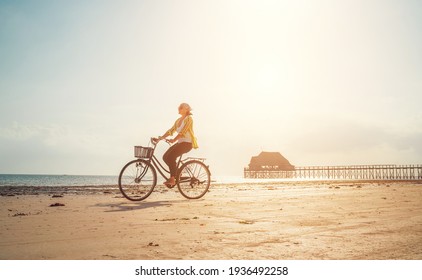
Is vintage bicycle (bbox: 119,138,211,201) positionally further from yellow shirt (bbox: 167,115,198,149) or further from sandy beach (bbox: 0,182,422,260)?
sandy beach (bbox: 0,182,422,260)

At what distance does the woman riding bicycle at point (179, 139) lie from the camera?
832 cm

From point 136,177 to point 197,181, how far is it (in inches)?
61.0

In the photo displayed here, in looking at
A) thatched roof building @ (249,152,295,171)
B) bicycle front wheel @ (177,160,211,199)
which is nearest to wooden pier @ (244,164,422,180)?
thatched roof building @ (249,152,295,171)

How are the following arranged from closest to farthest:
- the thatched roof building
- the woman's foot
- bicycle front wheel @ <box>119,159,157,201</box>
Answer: bicycle front wheel @ <box>119,159,157,201</box> → the woman's foot → the thatched roof building

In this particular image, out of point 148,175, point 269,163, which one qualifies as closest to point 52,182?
point 269,163

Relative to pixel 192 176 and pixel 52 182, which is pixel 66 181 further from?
pixel 192 176

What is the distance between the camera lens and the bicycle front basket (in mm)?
8148

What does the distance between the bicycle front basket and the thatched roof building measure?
71.5 m

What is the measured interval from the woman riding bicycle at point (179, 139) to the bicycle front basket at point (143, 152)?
38 cm

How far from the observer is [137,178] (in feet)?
26.8

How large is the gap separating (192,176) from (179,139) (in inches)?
40.9

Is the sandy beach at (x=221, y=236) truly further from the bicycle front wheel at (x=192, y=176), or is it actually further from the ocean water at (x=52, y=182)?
the ocean water at (x=52, y=182)

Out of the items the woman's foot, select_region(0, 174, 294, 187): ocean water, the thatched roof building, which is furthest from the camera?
the thatched roof building
